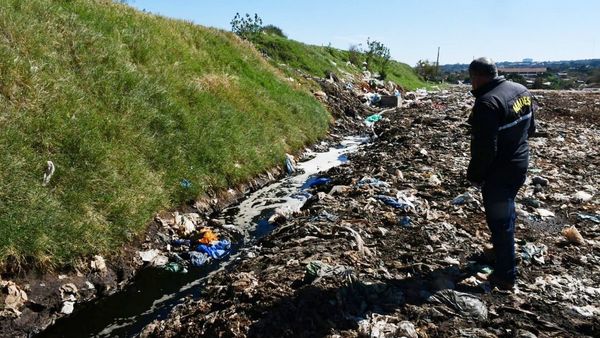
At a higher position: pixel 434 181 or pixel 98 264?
pixel 434 181

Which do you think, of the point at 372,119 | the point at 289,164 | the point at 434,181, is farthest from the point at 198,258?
the point at 372,119

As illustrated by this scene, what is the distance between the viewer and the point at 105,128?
787 cm

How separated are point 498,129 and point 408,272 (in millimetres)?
1932

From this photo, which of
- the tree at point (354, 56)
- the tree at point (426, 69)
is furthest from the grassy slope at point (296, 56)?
the tree at point (426, 69)

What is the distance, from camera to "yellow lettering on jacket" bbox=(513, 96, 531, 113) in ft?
15.7

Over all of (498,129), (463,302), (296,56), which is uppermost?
(296,56)

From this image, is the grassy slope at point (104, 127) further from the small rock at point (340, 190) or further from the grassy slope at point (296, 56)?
the grassy slope at point (296, 56)

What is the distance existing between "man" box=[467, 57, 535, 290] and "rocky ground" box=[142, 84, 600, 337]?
0.50 m

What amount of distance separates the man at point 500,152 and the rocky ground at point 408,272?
19.5 inches

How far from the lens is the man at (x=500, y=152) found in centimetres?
465

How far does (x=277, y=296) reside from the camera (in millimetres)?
4680

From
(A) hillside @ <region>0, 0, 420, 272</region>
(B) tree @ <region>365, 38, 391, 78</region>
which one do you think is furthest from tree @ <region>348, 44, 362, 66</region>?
(A) hillside @ <region>0, 0, 420, 272</region>

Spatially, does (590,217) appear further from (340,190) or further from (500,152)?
(340,190)

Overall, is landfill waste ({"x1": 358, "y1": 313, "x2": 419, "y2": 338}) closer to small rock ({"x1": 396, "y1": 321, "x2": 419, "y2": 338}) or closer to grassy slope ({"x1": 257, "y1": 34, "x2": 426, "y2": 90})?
small rock ({"x1": 396, "y1": 321, "x2": 419, "y2": 338})
